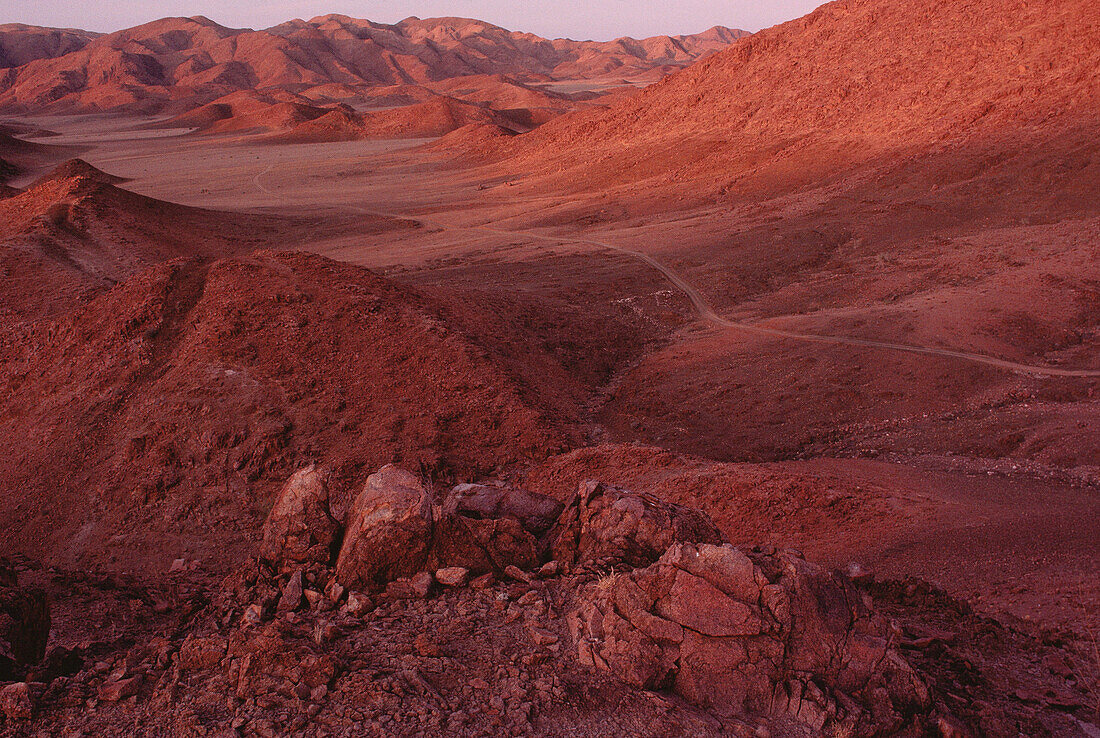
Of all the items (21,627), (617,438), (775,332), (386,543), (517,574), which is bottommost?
(617,438)

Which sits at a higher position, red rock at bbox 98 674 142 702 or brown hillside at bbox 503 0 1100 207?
brown hillside at bbox 503 0 1100 207

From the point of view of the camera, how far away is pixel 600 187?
24.3m

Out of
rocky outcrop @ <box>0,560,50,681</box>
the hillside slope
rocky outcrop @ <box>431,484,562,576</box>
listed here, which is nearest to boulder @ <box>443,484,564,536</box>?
rocky outcrop @ <box>431,484,562,576</box>

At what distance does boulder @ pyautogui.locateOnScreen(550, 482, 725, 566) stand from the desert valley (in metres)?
0.02

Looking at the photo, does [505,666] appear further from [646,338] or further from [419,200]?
[419,200]

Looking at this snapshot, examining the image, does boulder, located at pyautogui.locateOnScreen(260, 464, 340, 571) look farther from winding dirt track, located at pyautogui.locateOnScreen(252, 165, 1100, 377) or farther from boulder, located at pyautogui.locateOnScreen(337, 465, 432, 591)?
winding dirt track, located at pyautogui.locateOnScreen(252, 165, 1100, 377)

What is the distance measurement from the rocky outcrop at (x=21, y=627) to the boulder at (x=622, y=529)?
2967mm

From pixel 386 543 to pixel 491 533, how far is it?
0.60 meters

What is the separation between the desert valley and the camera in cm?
320

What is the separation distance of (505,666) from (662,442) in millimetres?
5541

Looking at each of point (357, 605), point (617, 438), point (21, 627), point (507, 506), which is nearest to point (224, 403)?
point (21, 627)

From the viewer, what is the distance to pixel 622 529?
13.4 feet

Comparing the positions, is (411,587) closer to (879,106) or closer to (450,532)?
(450,532)

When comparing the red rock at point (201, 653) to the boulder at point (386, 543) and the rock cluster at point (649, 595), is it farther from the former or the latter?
the boulder at point (386, 543)
